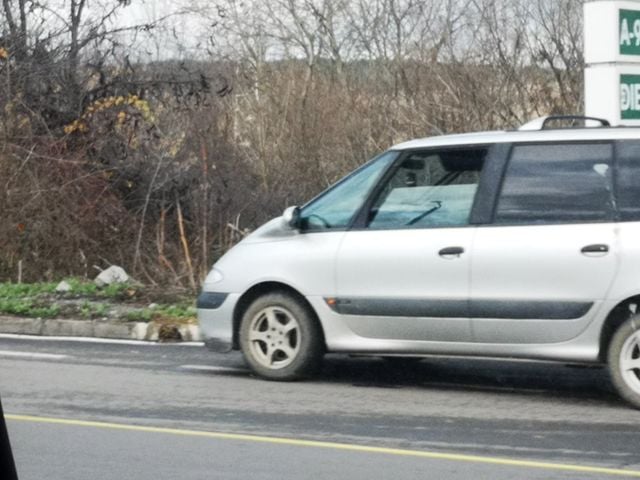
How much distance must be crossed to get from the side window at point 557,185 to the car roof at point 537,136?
0.17 feet

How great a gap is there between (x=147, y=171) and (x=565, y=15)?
322 inches

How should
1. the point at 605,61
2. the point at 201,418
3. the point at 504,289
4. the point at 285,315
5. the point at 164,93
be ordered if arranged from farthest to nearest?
the point at 164,93 < the point at 605,61 < the point at 285,315 < the point at 504,289 < the point at 201,418

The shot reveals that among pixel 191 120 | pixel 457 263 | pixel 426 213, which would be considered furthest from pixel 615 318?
pixel 191 120

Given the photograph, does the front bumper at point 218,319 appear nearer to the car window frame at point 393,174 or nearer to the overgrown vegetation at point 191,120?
the car window frame at point 393,174

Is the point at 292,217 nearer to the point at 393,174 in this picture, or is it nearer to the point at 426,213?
the point at 393,174

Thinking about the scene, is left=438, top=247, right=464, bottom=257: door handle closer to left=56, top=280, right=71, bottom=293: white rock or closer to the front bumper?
the front bumper

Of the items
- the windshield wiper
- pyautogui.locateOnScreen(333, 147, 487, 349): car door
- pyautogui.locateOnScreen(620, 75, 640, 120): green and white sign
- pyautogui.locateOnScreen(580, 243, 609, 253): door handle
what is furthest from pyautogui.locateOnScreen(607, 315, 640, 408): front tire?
pyautogui.locateOnScreen(620, 75, 640, 120): green and white sign

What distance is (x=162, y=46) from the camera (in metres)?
24.1

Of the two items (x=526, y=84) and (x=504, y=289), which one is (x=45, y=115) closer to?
(x=526, y=84)

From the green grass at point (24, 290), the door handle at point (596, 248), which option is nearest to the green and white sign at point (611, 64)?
the door handle at point (596, 248)

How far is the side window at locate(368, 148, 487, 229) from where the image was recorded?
29.4 ft

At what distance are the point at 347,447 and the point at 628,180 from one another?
8.80 feet

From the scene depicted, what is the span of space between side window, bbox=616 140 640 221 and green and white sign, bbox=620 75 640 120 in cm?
364

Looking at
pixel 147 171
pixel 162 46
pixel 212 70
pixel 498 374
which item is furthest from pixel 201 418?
pixel 212 70
